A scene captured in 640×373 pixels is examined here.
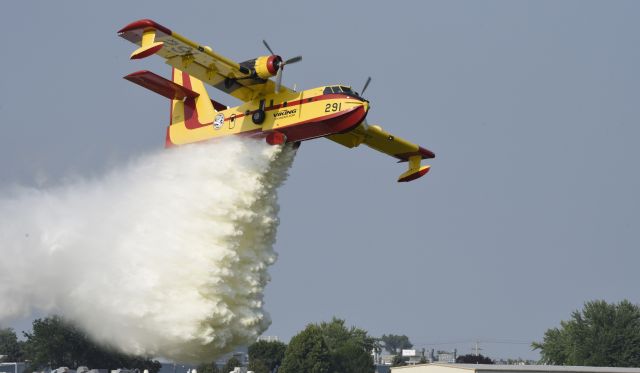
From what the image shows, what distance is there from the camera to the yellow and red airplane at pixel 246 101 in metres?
33.2

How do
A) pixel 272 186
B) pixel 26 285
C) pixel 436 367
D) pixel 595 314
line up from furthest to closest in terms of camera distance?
1. pixel 595 314
2. pixel 436 367
3. pixel 26 285
4. pixel 272 186

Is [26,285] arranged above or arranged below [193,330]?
above

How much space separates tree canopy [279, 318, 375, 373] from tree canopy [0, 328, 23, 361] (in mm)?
32642

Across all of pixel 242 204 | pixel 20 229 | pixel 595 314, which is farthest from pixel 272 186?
pixel 595 314

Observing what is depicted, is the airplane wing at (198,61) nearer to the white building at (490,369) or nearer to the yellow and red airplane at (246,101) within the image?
the yellow and red airplane at (246,101)

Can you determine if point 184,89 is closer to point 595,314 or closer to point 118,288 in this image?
point 118,288

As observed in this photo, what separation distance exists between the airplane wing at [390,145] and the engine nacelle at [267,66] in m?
3.59

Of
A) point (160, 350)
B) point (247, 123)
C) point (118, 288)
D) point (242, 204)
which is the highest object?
point (247, 123)

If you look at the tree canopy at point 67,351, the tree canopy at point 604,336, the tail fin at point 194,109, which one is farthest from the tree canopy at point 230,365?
the tail fin at point 194,109

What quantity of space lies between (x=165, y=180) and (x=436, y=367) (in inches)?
1470

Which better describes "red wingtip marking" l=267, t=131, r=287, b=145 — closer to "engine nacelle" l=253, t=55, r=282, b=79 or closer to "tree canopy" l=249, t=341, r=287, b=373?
"engine nacelle" l=253, t=55, r=282, b=79

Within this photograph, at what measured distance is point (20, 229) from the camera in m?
39.2

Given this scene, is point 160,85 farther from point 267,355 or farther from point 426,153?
point 267,355

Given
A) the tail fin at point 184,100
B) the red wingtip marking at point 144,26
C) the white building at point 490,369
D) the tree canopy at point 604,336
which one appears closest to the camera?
the red wingtip marking at point 144,26
